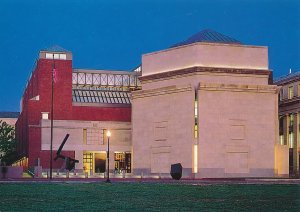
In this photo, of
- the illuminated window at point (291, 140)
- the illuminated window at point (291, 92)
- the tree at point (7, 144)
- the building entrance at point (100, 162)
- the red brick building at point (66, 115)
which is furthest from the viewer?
the tree at point (7, 144)

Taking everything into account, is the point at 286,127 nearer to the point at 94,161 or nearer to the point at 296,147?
the point at 296,147

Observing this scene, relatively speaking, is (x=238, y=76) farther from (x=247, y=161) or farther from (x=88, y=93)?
(x=88, y=93)

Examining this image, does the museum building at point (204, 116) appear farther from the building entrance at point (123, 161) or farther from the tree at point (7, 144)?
the tree at point (7, 144)

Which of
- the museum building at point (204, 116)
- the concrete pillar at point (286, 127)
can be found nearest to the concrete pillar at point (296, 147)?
the concrete pillar at point (286, 127)

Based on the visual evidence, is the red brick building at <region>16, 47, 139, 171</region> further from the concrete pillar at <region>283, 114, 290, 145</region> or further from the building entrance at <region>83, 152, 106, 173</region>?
the concrete pillar at <region>283, 114, 290, 145</region>

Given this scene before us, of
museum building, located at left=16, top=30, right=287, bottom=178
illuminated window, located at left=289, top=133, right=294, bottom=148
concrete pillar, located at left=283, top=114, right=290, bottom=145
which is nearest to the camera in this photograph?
museum building, located at left=16, top=30, right=287, bottom=178

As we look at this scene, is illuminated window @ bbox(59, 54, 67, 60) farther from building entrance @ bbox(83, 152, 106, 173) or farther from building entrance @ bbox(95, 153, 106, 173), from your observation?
building entrance @ bbox(95, 153, 106, 173)

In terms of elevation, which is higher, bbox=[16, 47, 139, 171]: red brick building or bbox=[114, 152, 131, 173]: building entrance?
bbox=[16, 47, 139, 171]: red brick building

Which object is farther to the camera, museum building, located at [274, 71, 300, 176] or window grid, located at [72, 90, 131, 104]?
window grid, located at [72, 90, 131, 104]

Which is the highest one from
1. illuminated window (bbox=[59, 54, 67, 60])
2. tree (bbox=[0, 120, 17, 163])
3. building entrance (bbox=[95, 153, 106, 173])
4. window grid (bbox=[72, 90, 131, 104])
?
illuminated window (bbox=[59, 54, 67, 60])

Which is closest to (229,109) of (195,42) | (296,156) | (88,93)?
(195,42)

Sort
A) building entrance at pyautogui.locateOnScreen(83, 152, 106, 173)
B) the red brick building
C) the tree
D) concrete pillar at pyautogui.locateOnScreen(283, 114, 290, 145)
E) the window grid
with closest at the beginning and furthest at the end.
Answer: the red brick building → building entrance at pyautogui.locateOnScreen(83, 152, 106, 173) → concrete pillar at pyautogui.locateOnScreen(283, 114, 290, 145) → the window grid → the tree

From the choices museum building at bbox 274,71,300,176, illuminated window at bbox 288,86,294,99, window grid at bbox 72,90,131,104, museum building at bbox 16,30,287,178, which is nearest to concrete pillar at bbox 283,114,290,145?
museum building at bbox 274,71,300,176

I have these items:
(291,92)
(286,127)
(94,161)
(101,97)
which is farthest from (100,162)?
(291,92)
